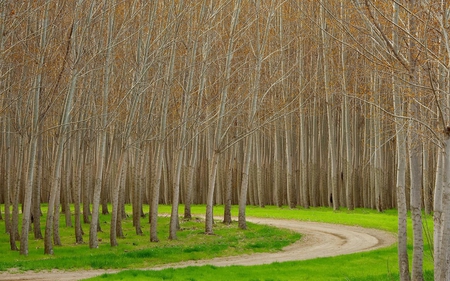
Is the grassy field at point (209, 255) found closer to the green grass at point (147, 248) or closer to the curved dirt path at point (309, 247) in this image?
the green grass at point (147, 248)

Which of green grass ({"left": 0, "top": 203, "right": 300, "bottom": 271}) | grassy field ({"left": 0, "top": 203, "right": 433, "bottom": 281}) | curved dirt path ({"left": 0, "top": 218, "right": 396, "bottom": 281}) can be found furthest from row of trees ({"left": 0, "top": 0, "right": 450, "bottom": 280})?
curved dirt path ({"left": 0, "top": 218, "right": 396, "bottom": 281})

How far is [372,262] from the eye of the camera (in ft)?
54.9

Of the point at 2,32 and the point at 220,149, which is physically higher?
the point at 2,32

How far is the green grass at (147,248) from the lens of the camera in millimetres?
17062

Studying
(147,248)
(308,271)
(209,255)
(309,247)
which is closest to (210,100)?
(147,248)

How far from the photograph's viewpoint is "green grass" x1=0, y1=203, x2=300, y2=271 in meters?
17.1

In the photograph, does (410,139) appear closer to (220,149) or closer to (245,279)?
(245,279)

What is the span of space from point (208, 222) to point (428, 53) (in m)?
16.2

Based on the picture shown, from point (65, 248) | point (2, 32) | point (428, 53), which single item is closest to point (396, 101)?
point (428, 53)

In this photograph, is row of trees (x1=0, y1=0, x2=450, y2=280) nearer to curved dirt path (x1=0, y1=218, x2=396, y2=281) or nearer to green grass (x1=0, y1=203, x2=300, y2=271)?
green grass (x1=0, y1=203, x2=300, y2=271)

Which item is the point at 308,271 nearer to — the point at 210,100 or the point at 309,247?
the point at 309,247

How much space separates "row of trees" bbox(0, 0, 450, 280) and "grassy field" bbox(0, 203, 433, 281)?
0.80 metres

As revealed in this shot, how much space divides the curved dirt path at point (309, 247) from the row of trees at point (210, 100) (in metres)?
2.89

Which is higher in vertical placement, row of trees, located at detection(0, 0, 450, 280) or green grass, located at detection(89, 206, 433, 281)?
row of trees, located at detection(0, 0, 450, 280)
